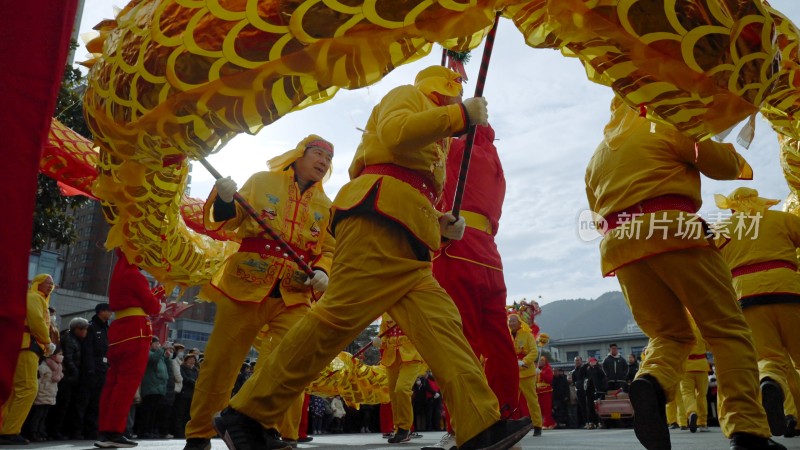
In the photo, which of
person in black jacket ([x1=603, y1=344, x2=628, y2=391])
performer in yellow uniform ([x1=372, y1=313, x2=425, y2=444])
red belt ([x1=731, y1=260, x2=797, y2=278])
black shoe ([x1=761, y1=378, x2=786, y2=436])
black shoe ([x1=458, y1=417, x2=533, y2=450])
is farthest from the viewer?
person in black jacket ([x1=603, y1=344, x2=628, y2=391])

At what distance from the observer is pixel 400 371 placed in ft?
25.8

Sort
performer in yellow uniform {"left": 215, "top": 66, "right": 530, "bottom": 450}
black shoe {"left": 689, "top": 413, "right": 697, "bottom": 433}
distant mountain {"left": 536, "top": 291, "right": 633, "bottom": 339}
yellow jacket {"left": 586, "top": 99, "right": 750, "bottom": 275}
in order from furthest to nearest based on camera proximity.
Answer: distant mountain {"left": 536, "top": 291, "right": 633, "bottom": 339}, black shoe {"left": 689, "top": 413, "right": 697, "bottom": 433}, yellow jacket {"left": 586, "top": 99, "right": 750, "bottom": 275}, performer in yellow uniform {"left": 215, "top": 66, "right": 530, "bottom": 450}

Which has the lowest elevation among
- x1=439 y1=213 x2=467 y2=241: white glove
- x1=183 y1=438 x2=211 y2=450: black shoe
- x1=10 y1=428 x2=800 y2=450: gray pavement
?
x1=10 y1=428 x2=800 y2=450: gray pavement

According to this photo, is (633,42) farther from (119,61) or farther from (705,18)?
(119,61)

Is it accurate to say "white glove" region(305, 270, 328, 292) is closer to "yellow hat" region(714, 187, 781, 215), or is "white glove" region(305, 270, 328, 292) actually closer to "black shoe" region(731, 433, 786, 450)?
"black shoe" region(731, 433, 786, 450)

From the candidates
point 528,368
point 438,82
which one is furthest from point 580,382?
point 438,82

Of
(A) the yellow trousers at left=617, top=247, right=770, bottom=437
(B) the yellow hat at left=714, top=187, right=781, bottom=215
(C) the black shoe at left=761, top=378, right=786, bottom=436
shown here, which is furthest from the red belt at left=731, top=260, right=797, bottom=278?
(A) the yellow trousers at left=617, top=247, right=770, bottom=437

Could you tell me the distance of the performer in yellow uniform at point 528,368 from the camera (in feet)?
30.9

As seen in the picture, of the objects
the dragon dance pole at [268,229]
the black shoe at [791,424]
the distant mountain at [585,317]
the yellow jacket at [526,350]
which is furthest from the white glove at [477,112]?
the distant mountain at [585,317]

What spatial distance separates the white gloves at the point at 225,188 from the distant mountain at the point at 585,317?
10651 cm

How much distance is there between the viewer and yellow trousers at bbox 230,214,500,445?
262cm

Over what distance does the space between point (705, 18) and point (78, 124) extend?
9.71 m

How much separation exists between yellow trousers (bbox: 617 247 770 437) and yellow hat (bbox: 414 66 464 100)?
1.22 meters

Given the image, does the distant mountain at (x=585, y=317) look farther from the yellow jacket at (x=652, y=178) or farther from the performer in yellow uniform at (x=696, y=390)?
the yellow jacket at (x=652, y=178)
